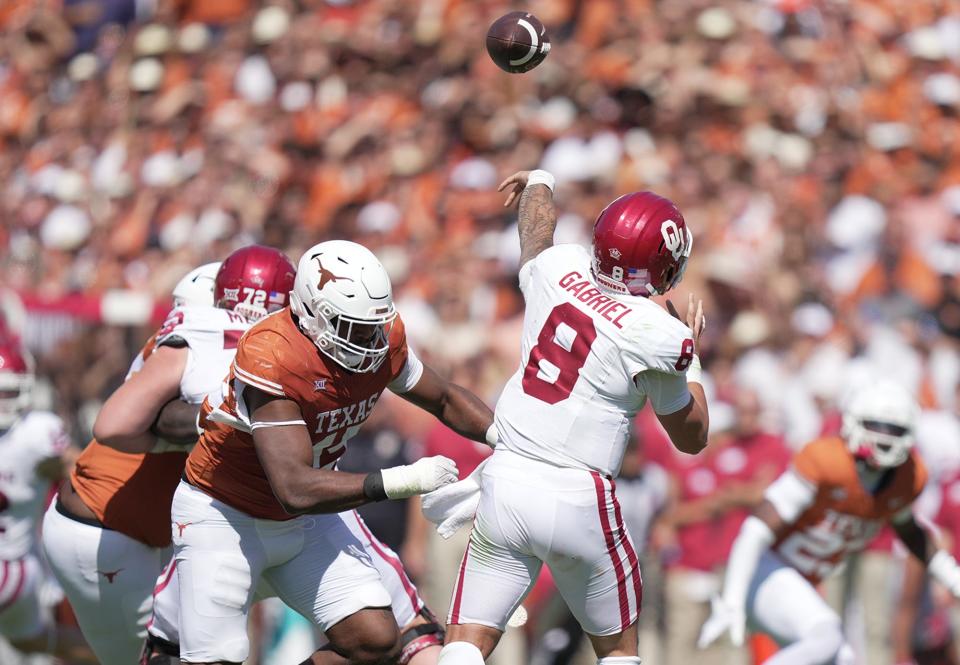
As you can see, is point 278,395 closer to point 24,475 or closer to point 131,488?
point 131,488

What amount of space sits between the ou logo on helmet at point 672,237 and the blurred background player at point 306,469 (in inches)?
37.5

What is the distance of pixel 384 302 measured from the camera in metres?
4.97

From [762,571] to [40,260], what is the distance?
23.4 ft

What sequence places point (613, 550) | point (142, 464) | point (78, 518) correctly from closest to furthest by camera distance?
point (613, 550), point (142, 464), point (78, 518)

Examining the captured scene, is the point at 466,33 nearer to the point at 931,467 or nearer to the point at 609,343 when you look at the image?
the point at 931,467

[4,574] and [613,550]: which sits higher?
[613,550]

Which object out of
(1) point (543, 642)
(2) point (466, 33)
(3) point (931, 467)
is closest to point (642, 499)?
(1) point (543, 642)

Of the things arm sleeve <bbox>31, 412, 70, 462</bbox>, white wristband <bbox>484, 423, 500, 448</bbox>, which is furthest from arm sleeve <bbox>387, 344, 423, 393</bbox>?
arm sleeve <bbox>31, 412, 70, 462</bbox>

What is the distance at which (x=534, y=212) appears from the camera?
5.64 meters

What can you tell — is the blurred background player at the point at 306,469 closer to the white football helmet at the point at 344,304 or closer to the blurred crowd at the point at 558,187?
the white football helmet at the point at 344,304

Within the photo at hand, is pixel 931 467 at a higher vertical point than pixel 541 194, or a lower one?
lower

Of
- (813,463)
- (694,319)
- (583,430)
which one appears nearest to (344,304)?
(583,430)

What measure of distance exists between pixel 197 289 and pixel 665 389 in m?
2.22

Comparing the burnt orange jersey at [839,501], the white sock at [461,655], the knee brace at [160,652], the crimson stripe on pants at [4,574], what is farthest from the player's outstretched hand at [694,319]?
the crimson stripe on pants at [4,574]
